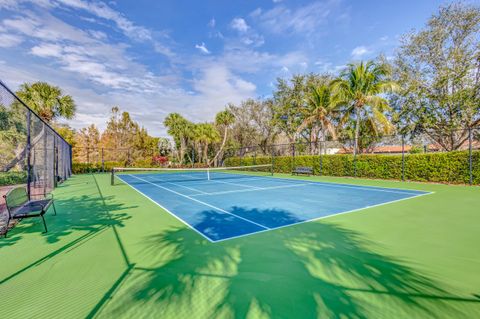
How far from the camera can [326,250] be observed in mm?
3730

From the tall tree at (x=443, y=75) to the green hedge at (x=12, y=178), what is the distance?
75.4 ft

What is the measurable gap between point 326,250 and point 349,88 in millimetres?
18155

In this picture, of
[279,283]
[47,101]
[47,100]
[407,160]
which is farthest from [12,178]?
[407,160]

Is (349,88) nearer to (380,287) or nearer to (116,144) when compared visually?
(380,287)

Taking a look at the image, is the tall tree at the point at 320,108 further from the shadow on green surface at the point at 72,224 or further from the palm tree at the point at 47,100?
the palm tree at the point at 47,100

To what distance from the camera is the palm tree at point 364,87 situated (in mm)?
17562

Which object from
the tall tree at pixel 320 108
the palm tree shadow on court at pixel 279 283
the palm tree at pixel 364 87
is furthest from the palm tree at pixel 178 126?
the palm tree shadow on court at pixel 279 283

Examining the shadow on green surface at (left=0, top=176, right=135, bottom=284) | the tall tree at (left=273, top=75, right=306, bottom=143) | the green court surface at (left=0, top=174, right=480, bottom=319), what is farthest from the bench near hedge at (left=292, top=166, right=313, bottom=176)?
the shadow on green surface at (left=0, top=176, right=135, bottom=284)

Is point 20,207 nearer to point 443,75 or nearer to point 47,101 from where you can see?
point 47,101

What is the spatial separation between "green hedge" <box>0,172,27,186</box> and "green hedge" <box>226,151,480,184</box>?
17.3 meters

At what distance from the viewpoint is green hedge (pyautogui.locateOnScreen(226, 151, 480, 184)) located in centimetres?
1159

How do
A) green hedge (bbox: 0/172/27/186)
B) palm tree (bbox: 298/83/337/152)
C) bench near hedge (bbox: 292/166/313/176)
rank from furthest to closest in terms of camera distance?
1. palm tree (bbox: 298/83/337/152)
2. bench near hedge (bbox: 292/166/313/176)
3. green hedge (bbox: 0/172/27/186)

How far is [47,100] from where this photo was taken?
→ 16.9 meters

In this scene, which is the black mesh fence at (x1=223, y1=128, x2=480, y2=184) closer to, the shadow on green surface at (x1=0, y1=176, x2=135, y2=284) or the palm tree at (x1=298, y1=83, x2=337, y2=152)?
the palm tree at (x1=298, y1=83, x2=337, y2=152)
